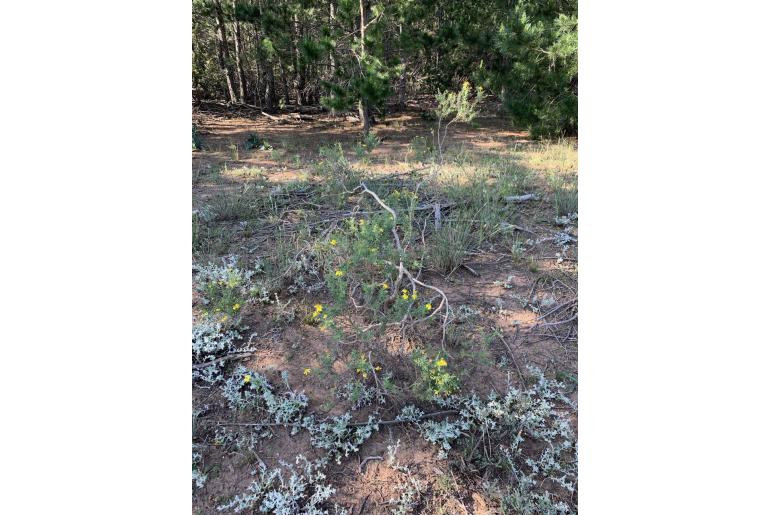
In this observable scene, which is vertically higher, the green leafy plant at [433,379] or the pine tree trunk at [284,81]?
the pine tree trunk at [284,81]

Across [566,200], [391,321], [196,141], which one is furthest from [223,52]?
[391,321]

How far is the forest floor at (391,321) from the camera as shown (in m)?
1.25

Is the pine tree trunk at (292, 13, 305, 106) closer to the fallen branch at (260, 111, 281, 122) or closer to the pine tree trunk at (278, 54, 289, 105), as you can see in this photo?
the pine tree trunk at (278, 54, 289, 105)

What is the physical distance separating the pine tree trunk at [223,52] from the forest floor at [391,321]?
1865 millimetres

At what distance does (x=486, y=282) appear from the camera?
210 centimetres

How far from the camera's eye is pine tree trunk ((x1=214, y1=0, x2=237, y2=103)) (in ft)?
15.9

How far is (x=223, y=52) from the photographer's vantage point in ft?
16.9

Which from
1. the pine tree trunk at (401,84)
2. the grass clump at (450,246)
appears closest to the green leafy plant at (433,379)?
the grass clump at (450,246)

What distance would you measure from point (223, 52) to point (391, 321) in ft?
15.4

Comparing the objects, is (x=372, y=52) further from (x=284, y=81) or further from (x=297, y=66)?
(x=284, y=81)

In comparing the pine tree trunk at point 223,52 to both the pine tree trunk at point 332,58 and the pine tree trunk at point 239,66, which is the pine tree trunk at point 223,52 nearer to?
the pine tree trunk at point 239,66

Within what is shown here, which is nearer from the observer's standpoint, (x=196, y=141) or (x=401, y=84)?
(x=196, y=141)
